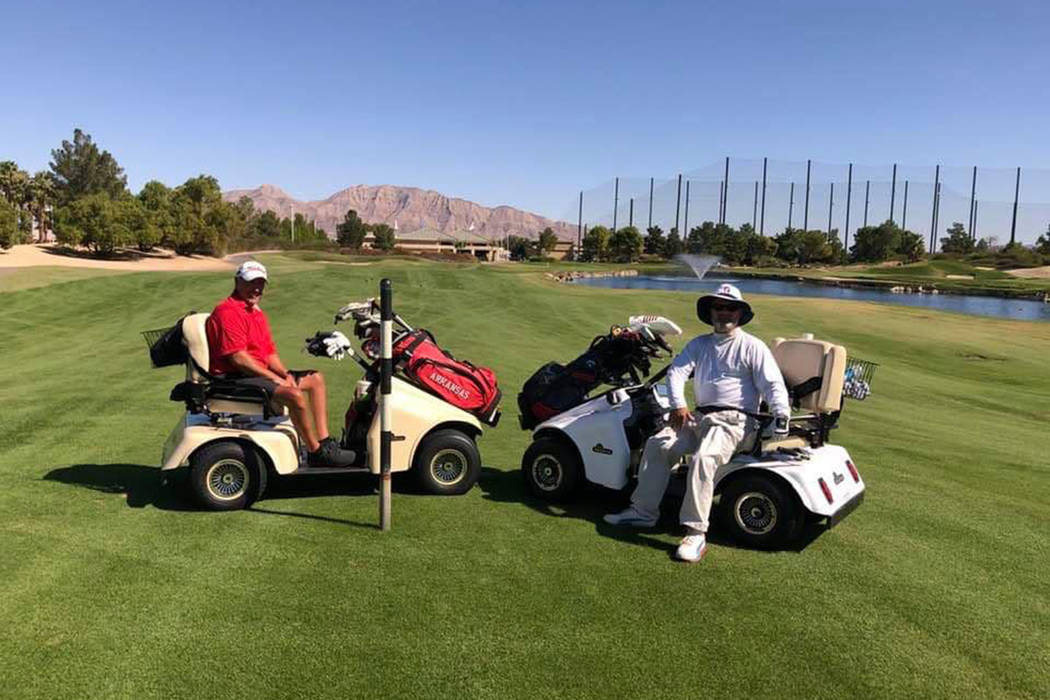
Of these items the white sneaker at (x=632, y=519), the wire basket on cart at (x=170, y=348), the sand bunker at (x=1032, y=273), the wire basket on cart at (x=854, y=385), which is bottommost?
the white sneaker at (x=632, y=519)

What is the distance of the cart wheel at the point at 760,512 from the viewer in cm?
489

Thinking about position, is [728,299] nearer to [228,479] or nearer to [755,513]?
[755,513]

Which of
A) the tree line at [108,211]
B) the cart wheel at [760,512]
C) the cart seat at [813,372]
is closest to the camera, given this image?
the cart wheel at [760,512]

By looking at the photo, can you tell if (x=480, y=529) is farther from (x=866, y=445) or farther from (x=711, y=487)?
(x=866, y=445)

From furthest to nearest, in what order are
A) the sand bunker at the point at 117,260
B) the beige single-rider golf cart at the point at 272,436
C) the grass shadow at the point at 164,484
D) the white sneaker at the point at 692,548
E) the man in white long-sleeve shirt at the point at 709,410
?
the sand bunker at the point at 117,260 → the grass shadow at the point at 164,484 → the beige single-rider golf cart at the point at 272,436 → the man in white long-sleeve shirt at the point at 709,410 → the white sneaker at the point at 692,548

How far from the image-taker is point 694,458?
5031mm

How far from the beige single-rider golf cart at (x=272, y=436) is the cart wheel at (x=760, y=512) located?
208cm

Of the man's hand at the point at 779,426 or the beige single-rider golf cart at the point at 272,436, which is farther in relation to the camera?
the beige single-rider golf cart at the point at 272,436

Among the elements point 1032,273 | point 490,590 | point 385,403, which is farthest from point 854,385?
point 1032,273

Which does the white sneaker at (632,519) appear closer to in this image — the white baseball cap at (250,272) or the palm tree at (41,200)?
the white baseball cap at (250,272)

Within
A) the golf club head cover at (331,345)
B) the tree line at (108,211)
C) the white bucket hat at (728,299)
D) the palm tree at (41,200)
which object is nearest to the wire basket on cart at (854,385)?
the white bucket hat at (728,299)

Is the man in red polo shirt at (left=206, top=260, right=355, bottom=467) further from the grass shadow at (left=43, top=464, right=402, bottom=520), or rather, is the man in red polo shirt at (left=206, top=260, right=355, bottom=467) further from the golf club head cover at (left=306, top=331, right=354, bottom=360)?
the grass shadow at (left=43, top=464, right=402, bottom=520)

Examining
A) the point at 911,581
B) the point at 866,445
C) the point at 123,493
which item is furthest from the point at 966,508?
the point at 123,493

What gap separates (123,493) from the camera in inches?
230
